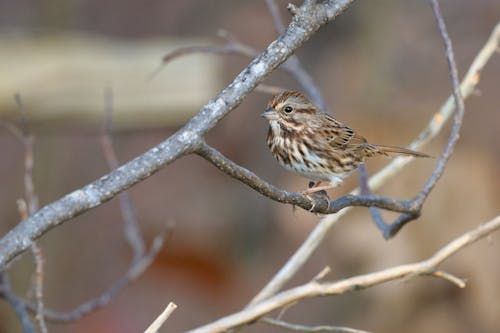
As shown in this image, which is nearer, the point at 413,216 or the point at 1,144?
the point at 413,216

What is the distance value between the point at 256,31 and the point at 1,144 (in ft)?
7.18

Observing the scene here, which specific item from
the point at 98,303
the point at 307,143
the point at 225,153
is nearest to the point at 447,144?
the point at 307,143

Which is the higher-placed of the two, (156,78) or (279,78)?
(156,78)

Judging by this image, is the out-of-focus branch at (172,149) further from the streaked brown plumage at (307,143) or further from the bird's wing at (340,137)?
the bird's wing at (340,137)

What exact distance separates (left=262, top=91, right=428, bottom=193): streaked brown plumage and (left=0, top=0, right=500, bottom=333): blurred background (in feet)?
9.77

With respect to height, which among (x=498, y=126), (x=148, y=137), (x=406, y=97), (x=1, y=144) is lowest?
(x=498, y=126)

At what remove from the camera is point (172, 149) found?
2260mm

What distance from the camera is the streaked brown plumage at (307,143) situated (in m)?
4.05

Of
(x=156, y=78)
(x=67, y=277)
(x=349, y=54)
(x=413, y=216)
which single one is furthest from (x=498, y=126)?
(x=413, y=216)

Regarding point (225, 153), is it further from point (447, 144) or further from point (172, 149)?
point (172, 149)

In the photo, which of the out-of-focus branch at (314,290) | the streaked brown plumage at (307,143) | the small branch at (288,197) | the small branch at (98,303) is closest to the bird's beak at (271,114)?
the streaked brown plumage at (307,143)

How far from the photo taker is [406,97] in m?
7.64

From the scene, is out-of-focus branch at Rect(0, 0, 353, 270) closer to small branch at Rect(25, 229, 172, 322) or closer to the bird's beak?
the bird's beak

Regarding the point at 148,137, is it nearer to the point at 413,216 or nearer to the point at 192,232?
the point at 192,232
